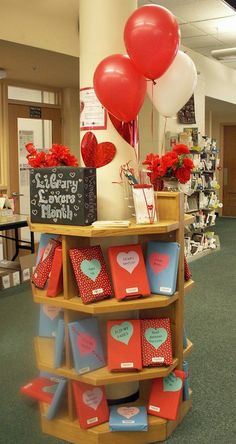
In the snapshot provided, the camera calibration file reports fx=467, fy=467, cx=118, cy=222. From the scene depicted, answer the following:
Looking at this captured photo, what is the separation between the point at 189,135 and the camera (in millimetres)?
6387

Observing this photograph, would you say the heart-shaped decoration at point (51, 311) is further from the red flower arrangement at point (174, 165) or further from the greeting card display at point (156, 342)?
the red flower arrangement at point (174, 165)

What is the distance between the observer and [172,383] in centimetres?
235

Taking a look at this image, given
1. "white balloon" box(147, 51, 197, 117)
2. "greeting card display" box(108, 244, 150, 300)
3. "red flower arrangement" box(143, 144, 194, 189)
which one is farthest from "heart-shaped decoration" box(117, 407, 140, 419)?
"white balloon" box(147, 51, 197, 117)

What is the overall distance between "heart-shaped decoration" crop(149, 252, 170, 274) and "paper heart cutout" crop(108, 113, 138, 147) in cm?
59

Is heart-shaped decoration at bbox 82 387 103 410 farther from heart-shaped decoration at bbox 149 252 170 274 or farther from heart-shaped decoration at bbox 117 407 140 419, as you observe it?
heart-shaped decoration at bbox 149 252 170 274

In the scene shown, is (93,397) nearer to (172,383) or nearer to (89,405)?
(89,405)

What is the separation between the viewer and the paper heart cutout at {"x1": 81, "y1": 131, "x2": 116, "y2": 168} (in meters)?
2.35

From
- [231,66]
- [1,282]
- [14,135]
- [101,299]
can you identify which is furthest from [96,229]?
[231,66]

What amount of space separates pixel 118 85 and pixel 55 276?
924 millimetres

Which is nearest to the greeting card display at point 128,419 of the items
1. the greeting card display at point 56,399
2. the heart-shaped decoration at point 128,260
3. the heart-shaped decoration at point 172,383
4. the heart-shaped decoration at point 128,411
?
the heart-shaped decoration at point 128,411

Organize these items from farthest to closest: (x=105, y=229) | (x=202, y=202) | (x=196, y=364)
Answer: (x=202, y=202) → (x=196, y=364) → (x=105, y=229)

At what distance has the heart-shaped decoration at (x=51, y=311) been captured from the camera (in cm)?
248

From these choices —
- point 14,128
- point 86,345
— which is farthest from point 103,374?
point 14,128

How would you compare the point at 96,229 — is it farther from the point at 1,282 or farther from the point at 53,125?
the point at 53,125
